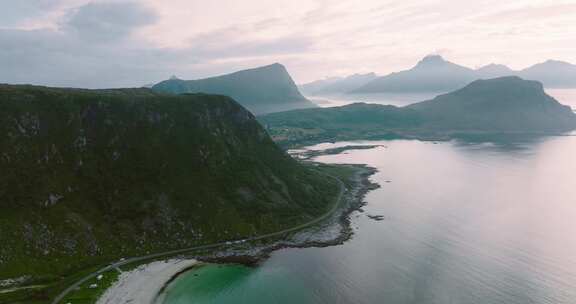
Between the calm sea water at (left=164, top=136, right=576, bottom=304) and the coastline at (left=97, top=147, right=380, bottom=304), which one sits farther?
the coastline at (left=97, top=147, right=380, bottom=304)

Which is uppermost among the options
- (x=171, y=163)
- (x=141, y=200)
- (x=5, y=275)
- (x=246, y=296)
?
(x=171, y=163)

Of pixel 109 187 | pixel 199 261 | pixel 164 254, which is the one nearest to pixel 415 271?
pixel 199 261

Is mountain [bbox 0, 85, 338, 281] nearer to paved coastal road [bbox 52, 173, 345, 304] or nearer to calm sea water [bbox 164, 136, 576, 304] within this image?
paved coastal road [bbox 52, 173, 345, 304]

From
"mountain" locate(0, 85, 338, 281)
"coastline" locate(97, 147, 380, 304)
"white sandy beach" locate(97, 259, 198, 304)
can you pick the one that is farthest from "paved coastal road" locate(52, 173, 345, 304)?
"white sandy beach" locate(97, 259, 198, 304)

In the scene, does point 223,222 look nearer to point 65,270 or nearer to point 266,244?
point 266,244

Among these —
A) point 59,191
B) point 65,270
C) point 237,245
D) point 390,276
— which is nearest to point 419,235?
point 390,276

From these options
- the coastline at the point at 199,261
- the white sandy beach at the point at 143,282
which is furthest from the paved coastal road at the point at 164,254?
the white sandy beach at the point at 143,282
